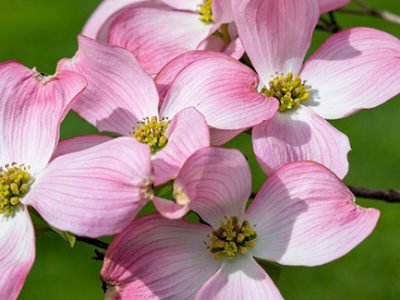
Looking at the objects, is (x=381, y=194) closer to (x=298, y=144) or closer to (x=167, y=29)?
(x=298, y=144)

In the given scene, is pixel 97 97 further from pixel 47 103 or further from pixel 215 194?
pixel 215 194

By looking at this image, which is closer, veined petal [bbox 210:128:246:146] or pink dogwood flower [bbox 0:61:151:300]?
pink dogwood flower [bbox 0:61:151:300]

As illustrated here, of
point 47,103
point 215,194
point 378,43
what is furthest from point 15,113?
point 378,43

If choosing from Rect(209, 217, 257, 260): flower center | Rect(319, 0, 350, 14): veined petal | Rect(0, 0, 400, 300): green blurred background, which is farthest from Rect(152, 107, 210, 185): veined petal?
Rect(0, 0, 400, 300): green blurred background

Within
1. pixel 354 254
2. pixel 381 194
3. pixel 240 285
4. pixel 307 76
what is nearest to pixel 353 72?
pixel 307 76

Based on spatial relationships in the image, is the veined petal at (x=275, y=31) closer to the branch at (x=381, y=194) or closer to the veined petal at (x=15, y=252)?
the branch at (x=381, y=194)

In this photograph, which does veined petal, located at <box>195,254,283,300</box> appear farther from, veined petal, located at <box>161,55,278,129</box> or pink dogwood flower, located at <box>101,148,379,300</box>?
veined petal, located at <box>161,55,278,129</box>

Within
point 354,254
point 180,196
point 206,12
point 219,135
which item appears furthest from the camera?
point 354,254
